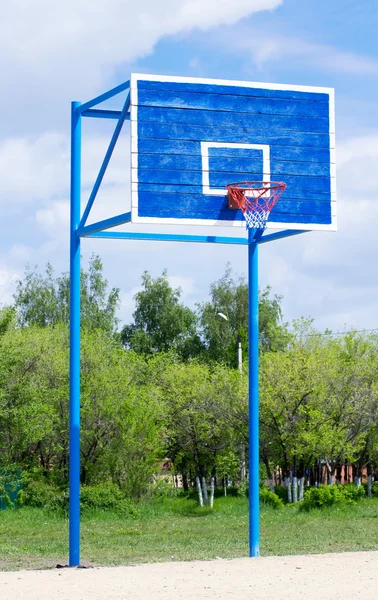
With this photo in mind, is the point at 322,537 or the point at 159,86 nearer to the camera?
the point at 159,86

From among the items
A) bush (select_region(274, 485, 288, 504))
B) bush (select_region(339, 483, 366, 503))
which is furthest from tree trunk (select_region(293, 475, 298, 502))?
bush (select_region(339, 483, 366, 503))

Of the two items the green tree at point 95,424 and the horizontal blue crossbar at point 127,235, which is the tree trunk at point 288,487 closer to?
the green tree at point 95,424

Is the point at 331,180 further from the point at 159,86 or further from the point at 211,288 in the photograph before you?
the point at 211,288

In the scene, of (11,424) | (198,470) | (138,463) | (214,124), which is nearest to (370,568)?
(214,124)

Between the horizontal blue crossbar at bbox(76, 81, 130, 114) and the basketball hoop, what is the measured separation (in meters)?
2.06

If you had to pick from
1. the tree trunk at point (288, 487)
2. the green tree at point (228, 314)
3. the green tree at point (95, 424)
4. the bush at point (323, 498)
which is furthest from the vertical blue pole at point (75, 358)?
the green tree at point (228, 314)

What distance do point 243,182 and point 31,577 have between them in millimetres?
6235

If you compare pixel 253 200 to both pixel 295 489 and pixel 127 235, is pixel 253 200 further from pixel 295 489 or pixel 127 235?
pixel 295 489

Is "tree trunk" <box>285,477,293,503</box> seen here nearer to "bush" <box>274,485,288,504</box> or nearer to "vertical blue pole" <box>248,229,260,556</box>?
"bush" <box>274,485,288,504</box>

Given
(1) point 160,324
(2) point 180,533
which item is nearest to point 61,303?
(1) point 160,324

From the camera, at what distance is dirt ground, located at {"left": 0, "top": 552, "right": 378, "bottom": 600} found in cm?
1040

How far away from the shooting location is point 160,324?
60062 millimetres

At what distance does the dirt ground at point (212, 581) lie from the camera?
10.4 meters

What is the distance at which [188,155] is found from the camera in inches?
553
